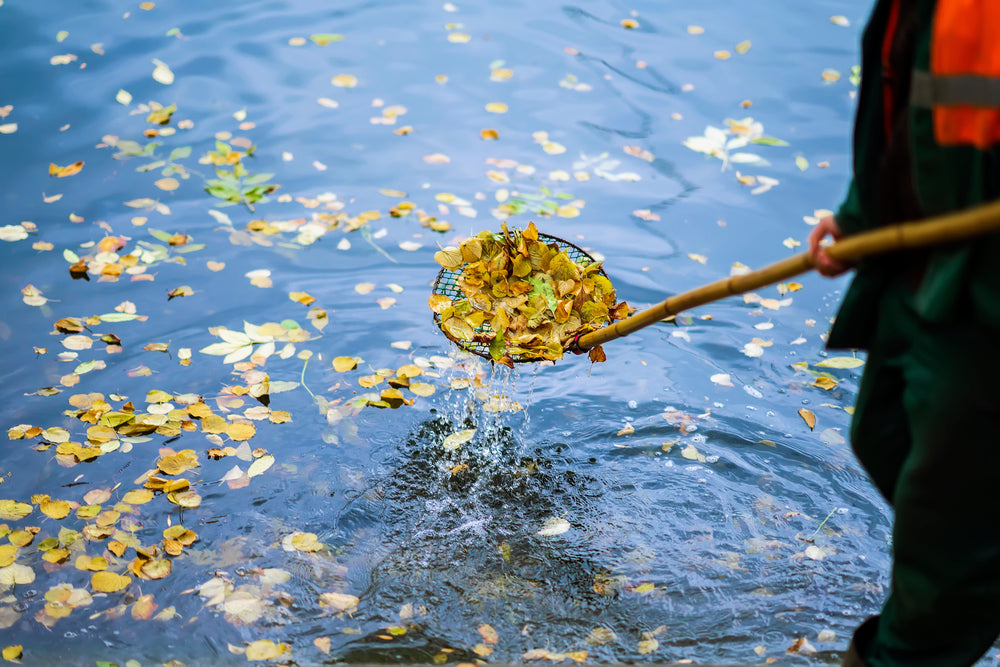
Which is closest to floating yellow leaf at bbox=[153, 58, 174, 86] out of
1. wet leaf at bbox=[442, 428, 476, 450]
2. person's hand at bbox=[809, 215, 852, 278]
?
wet leaf at bbox=[442, 428, 476, 450]

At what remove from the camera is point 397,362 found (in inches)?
116

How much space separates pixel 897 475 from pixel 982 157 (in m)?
0.55

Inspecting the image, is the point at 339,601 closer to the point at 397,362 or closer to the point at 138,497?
the point at 138,497

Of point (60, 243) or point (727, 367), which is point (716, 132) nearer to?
point (727, 367)

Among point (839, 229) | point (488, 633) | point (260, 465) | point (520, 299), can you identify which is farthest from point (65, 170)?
point (839, 229)

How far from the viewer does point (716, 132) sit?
14.4ft

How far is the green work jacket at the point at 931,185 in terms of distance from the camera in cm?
108

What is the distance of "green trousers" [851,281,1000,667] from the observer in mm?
1126

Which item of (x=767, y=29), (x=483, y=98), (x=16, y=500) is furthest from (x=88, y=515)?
(x=767, y=29)

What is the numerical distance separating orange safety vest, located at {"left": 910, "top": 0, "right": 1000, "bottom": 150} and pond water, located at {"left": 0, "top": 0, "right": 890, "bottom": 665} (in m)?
1.35

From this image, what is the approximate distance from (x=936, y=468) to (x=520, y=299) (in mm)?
1303

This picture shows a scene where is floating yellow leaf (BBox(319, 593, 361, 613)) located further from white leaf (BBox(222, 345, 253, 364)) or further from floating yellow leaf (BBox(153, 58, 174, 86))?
floating yellow leaf (BBox(153, 58, 174, 86))

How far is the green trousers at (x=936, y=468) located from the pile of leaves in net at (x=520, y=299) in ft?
3.12

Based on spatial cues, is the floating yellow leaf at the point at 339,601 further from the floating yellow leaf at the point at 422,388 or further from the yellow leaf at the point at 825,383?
the yellow leaf at the point at 825,383
